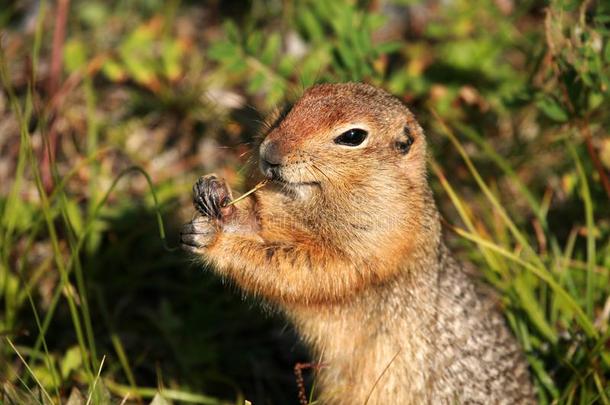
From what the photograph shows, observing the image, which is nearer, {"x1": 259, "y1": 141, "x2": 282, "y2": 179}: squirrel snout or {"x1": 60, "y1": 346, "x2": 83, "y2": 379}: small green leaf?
{"x1": 259, "y1": 141, "x2": 282, "y2": 179}: squirrel snout

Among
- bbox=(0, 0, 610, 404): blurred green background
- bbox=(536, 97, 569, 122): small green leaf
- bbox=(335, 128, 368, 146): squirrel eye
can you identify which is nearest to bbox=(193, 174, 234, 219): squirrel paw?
bbox=(0, 0, 610, 404): blurred green background

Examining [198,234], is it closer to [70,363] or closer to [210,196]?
[210,196]

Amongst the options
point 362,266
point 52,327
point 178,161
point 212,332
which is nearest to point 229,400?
point 212,332

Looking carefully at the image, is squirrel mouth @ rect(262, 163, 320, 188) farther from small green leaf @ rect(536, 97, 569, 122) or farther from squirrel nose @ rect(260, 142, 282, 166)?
small green leaf @ rect(536, 97, 569, 122)

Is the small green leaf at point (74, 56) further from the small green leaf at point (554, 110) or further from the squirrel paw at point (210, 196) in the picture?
the small green leaf at point (554, 110)

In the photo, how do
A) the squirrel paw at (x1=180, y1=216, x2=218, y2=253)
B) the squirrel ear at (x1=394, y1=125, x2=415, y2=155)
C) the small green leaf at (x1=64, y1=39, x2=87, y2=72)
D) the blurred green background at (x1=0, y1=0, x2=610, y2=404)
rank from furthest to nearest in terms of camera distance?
the small green leaf at (x1=64, y1=39, x2=87, y2=72)
the blurred green background at (x1=0, y1=0, x2=610, y2=404)
the squirrel ear at (x1=394, y1=125, x2=415, y2=155)
the squirrel paw at (x1=180, y1=216, x2=218, y2=253)

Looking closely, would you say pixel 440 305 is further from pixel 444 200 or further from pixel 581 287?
pixel 444 200
